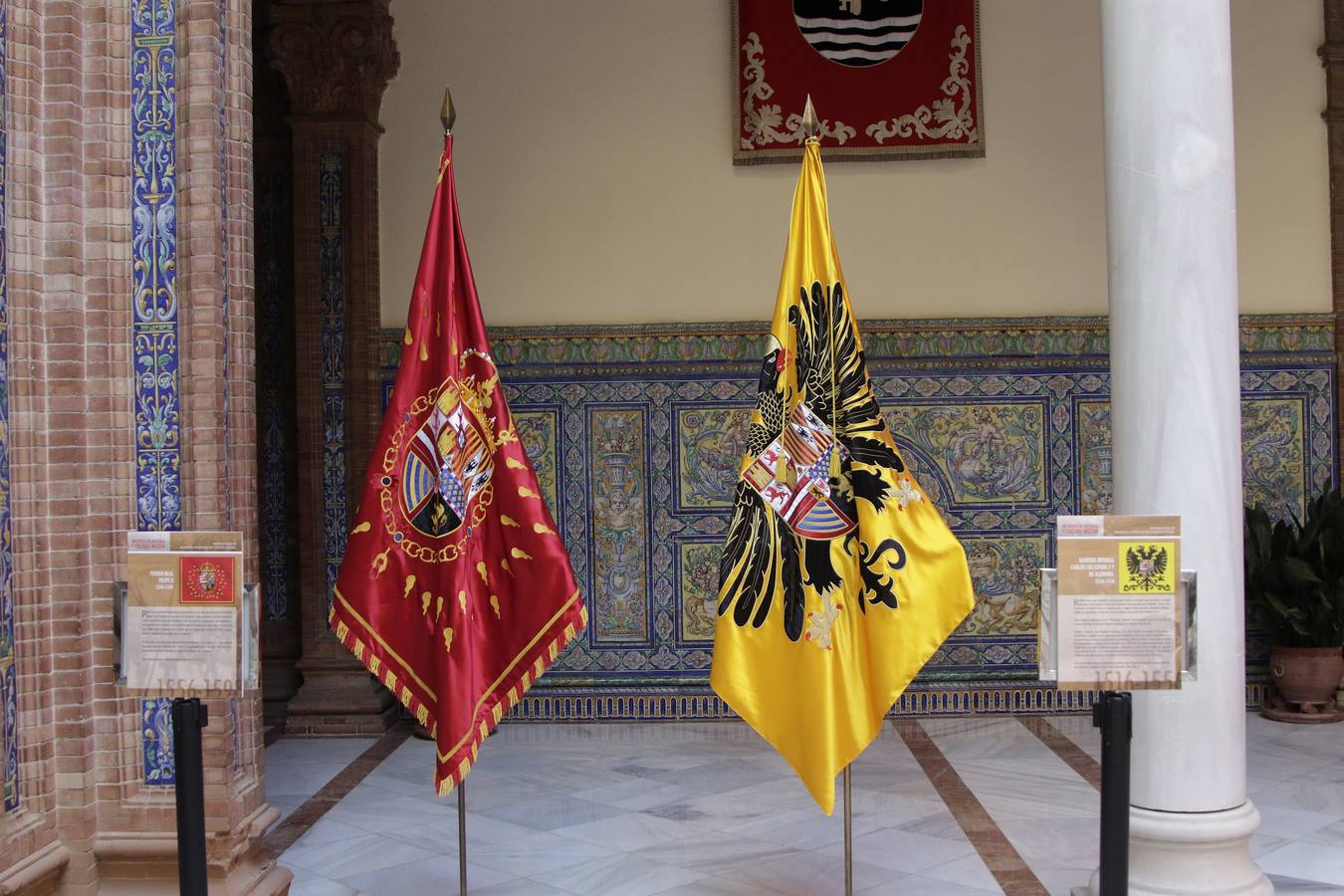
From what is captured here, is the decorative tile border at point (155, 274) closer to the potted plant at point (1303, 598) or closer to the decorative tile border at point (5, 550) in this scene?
the decorative tile border at point (5, 550)

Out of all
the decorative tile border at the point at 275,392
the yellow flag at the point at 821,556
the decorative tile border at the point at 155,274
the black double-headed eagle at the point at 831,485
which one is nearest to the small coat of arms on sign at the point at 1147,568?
the yellow flag at the point at 821,556

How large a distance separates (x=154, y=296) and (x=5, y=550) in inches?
32.5

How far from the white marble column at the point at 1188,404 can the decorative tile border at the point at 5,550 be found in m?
3.02

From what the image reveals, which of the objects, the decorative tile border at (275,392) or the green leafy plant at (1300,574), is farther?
the decorative tile border at (275,392)

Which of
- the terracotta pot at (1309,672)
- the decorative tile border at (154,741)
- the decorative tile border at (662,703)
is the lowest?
the decorative tile border at (662,703)

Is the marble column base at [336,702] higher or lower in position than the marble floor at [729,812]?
higher

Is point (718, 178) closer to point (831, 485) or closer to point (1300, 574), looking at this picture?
point (831, 485)

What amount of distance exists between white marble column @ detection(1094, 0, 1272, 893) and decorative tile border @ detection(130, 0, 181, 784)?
106 inches

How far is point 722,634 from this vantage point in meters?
3.71

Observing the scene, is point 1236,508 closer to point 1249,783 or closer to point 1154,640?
point 1154,640

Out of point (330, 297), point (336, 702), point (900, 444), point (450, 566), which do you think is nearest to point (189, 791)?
point (450, 566)

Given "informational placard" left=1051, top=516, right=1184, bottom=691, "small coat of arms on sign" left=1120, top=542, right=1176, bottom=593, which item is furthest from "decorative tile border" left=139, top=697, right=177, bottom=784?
"small coat of arms on sign" left=1120, top=542, right=1176, bottom=593

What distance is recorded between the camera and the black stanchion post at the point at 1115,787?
2600 mm

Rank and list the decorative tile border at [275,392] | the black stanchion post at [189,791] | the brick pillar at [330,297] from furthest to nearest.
A: 1. the decorative tile border at [275,392]
2. the brick pillar at [330,297]
3. the black stanchion post at [189,791]
